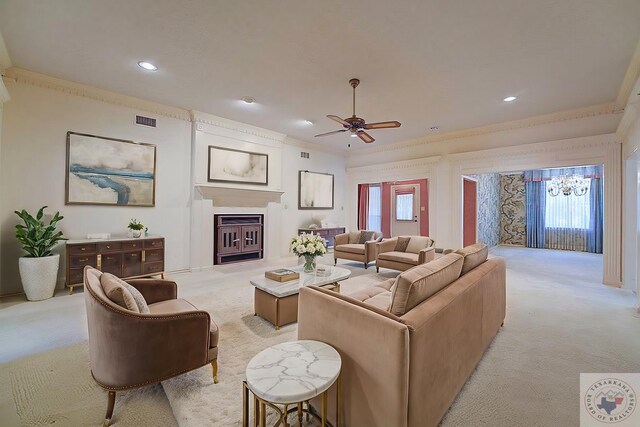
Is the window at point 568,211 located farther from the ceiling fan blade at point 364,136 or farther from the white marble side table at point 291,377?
the white marble side table at point 291,377

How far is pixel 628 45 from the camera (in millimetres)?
3002

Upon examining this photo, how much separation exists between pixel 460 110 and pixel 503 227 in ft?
23.7

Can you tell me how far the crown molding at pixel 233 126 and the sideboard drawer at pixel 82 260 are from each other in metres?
3.05

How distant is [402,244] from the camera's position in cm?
556

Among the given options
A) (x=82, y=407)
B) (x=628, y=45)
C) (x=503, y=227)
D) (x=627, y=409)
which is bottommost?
(x=82, y=407)

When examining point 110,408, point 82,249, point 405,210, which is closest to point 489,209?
point 405,210

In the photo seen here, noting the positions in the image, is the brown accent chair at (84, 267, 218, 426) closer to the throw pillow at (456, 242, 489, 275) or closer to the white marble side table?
the white marble side table

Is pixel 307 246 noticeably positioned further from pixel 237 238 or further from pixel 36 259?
pixel 36 259

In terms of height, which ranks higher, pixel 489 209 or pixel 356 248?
pixel 489 209

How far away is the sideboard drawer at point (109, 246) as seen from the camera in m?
4.08

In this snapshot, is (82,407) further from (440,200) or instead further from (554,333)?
(440,200)

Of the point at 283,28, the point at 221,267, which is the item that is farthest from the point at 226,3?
the point at 221,267

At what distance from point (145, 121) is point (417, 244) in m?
5.68

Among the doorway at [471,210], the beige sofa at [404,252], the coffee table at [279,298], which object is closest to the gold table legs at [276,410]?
the coffee table at [279,298]
